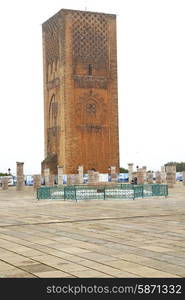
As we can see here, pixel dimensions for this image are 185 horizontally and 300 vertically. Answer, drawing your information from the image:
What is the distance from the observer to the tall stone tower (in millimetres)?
42938

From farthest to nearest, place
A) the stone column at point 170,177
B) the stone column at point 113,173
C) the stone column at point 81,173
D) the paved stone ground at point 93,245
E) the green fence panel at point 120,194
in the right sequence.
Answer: the stone column at point 113,173 < the stone column at point 81,173 < the stone column at point 170,177 < the green fence panel at point 120,194 < the paved stone ground at point 93,245

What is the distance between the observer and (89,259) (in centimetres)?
654

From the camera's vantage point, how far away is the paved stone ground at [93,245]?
230 inches

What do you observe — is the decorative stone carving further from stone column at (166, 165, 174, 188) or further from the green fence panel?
the green fence panel

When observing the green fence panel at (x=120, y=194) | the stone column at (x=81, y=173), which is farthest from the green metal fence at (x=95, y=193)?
the stone column at (x=81, y=173)

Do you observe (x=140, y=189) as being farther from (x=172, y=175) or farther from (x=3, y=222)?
(x=172, y=175)

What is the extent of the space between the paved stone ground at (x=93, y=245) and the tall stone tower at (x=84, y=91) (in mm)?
30561

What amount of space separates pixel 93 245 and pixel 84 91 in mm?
36425

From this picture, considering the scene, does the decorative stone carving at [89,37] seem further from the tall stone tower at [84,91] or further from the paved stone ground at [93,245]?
the paved stone ground at [93,245]

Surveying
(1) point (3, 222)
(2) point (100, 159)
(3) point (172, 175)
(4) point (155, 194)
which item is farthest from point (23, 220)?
(2) point (100, 159)

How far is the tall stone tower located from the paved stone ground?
30561 mm

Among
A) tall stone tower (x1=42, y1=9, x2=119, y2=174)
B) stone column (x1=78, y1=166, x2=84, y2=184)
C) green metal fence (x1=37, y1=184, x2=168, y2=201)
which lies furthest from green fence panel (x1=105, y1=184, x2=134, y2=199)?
tall stone tower (x1=42, y1=9, x2=119, y2=174)

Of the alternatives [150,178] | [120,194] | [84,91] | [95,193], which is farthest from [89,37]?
[120,194]

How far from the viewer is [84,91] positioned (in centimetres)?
4366
